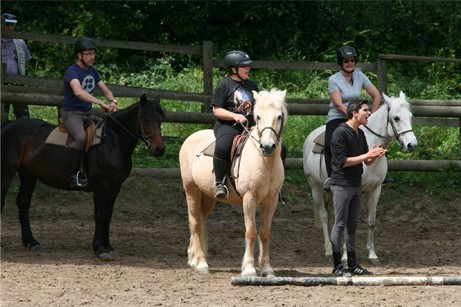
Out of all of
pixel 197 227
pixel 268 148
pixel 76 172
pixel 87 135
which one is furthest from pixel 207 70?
pixel 268 148

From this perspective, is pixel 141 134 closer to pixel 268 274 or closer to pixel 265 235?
pixel 265 235

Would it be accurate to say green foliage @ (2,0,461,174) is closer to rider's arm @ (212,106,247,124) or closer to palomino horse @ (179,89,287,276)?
palomino horse @ (179,89,287,276)

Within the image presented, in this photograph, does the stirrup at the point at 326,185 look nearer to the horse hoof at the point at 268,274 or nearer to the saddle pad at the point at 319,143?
the saddle pad at the point at 319,143

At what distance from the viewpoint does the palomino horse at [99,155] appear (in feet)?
37.5

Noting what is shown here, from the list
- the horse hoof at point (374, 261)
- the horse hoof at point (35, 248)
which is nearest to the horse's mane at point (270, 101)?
the horse hoof at point (374, 261)

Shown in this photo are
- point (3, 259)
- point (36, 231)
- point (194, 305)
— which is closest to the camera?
point (194, 305)

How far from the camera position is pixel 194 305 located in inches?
338

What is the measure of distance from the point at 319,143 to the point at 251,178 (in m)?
2.39

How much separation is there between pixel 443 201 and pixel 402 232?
57.2 inches

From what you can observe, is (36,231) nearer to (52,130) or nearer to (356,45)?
(52,130)

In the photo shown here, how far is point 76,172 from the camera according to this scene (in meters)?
11.6

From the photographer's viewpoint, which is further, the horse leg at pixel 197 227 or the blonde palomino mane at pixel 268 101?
the horse leg at pixel 197 227

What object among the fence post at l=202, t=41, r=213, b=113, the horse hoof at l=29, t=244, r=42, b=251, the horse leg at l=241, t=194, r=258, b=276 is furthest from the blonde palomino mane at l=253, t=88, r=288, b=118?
the fence post at l=202, t=41, r=213, b=113

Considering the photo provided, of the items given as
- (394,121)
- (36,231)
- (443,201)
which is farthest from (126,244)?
(443,201)
